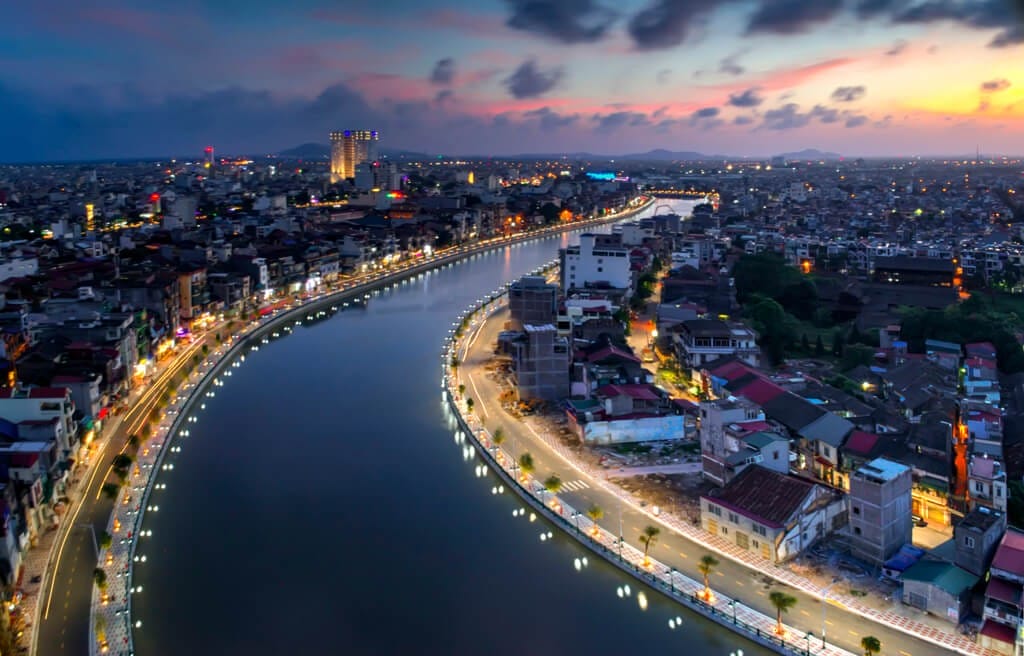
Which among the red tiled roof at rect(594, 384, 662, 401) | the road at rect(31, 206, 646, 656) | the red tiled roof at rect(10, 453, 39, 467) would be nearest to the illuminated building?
the road at rect(31, 206, 646, 656)

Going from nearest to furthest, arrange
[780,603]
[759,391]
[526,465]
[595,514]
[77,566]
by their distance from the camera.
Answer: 1. [780,603]
2. [77,566]
3. [595,514]
4. [526,465]
5. [759,391]

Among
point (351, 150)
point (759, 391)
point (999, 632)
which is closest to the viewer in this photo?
point (999, 632)

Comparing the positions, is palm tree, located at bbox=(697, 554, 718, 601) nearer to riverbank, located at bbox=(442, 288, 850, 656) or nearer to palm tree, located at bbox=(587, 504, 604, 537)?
riverbank, located at bbox=(442, 288, 850, 656)

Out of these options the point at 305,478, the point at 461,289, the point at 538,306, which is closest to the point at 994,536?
the point at 305,478

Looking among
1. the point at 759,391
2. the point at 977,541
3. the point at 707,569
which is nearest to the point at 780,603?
the point at 707,569

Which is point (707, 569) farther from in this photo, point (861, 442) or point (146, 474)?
point (146, 474)
